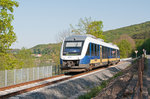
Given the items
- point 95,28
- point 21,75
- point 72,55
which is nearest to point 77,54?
point 72,55

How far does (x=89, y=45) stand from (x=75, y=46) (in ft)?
4.24

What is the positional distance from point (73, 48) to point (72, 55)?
26.0 inches

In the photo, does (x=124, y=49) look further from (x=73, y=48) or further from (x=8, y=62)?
(x=73, y=48)

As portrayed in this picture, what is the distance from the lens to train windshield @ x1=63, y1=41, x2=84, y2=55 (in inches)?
739

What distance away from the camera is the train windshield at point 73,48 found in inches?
739

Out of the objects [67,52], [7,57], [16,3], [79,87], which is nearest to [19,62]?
[7,57]

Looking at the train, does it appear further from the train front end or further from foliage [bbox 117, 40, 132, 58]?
foliage [bbox 117, 40, 132, 58]

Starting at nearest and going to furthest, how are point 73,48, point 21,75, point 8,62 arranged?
point 21,75 → point 73,48 → point 8,62

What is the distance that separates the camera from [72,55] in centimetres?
1867

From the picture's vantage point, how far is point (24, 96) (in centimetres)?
912

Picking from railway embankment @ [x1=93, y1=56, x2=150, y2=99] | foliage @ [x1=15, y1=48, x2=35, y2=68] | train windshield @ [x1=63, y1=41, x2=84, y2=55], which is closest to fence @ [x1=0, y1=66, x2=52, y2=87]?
train windshield @ [x1=63, y1=41, x2=84, y2=55]

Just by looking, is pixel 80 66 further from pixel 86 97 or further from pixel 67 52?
pixel 86 97

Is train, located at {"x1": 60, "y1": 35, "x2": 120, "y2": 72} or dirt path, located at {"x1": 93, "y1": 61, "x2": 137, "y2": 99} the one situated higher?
train, located at {"x1": 60, "y1": 35, "x2": 120, "y2": 72}

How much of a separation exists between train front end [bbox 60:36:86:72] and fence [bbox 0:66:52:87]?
6.81ft
